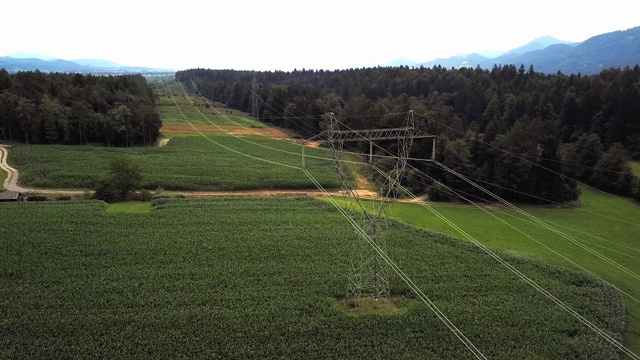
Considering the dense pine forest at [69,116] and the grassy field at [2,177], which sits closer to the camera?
the grassy field at [2,177]

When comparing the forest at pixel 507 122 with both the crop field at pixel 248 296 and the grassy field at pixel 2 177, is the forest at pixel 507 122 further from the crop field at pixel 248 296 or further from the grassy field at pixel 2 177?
the grassy field at pixel 2 177

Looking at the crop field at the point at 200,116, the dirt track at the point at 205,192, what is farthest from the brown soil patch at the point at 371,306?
the crop field at the point at 200,116

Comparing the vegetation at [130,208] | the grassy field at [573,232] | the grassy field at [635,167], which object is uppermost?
the grassy field at [635,167]

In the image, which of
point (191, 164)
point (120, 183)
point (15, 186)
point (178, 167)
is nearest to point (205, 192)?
point (120, 183)

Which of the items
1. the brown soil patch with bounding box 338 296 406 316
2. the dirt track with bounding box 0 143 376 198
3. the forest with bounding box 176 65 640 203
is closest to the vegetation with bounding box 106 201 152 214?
the dirt track with bounding box 0 143 376 198

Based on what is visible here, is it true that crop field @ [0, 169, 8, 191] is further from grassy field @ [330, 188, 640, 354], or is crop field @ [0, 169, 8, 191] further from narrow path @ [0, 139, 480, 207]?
grassy field @ [330, 188, 640, 354]

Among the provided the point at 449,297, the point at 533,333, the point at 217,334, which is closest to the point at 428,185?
the point at 449,297

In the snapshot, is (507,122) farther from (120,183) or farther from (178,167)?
(120,183)
